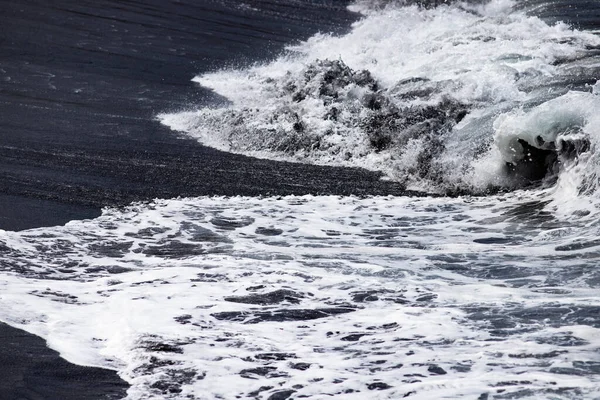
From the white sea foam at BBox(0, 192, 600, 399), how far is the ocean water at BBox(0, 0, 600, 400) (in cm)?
2

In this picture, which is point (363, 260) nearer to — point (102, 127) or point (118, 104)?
point (102, 127)

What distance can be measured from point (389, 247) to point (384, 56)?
8.90 m

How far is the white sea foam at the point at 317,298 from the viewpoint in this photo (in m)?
5.42

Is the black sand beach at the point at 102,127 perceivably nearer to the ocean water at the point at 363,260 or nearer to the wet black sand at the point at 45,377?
the wet black sand at the point at 45,377

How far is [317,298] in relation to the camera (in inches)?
260

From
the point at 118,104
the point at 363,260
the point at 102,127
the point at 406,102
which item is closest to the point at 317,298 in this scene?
the point at 363,260

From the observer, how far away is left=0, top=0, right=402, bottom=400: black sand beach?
312 inches

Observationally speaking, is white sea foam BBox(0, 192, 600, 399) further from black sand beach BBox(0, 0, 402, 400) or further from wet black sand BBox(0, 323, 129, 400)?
black sand beach BBox(0, 0, 402, 400)

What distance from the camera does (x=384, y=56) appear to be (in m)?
16.2

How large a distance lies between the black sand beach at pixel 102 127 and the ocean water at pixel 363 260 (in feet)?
0.89

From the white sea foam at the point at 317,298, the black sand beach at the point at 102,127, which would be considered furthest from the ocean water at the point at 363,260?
the black sand beach at the point at 102,127

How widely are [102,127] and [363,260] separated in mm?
4800

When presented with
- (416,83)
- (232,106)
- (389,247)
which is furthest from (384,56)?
(389,247)

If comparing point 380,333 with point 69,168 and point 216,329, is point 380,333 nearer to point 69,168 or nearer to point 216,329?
point 216,329
